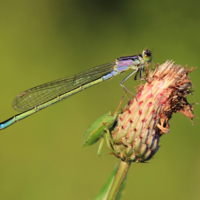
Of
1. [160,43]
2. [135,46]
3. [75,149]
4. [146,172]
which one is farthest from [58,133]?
[160,43]

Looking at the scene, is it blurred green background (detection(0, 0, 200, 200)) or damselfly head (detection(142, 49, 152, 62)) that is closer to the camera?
damselfly head (detection(142, 49, 152, 62))

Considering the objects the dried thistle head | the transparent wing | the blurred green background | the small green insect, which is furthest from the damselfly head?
the blurred green background

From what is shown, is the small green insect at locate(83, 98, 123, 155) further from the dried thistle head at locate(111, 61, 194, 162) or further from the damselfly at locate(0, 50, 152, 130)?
the damselfly at locate(0, 50, 152, 130)

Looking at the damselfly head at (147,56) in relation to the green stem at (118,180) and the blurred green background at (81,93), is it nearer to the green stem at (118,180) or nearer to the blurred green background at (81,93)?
the green stem at (118,180)

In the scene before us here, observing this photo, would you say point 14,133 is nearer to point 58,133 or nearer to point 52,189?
point 58,133

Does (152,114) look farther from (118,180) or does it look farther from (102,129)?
(118,180)

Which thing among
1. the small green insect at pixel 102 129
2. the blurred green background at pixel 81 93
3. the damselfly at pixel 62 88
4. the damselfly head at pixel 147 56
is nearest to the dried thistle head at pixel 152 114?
the small green insect at pixel 102 129
